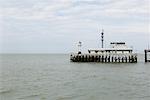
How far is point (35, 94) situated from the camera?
32375mm

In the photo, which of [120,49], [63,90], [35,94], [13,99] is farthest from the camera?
[120,49]

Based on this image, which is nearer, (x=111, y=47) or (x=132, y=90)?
(x=132, y=90)

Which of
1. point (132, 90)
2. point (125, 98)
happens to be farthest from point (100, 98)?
point (132, 90)

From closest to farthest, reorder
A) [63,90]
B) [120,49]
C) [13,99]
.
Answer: [13,99], [63,90], [120,49]

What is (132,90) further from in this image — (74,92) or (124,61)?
(124,61)

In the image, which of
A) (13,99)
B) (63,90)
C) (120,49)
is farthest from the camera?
(120,49)

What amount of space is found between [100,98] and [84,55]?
5694cm

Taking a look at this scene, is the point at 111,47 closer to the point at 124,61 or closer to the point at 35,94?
the point at 124,61

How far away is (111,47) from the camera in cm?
8544

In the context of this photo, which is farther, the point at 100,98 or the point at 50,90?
the point at 50,90

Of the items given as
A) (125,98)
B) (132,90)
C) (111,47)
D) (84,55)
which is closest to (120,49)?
(111,47)

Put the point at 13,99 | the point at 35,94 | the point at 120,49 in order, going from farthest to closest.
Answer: the point at 120,49 → the point at 35,94 → the point at 13,99

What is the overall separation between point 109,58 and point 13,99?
57713 millimetres

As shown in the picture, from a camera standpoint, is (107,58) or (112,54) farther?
(107,58)
